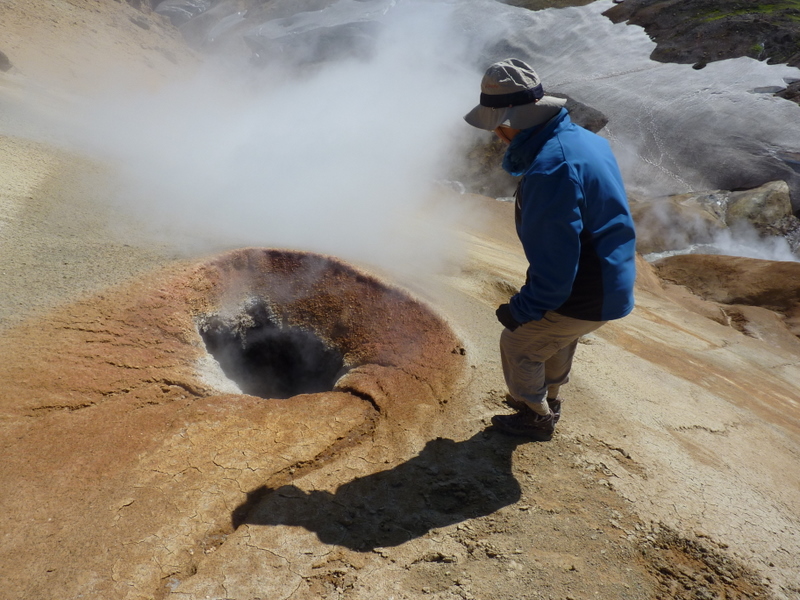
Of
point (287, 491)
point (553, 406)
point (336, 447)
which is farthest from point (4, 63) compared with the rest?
point (553, 406)

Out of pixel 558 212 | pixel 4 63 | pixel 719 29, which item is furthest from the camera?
pixel 719 29

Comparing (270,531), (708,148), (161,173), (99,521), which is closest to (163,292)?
(99,521)

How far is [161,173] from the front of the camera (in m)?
5.96

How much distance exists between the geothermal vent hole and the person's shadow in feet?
5.00

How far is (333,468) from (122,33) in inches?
782

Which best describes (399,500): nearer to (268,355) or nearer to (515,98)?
(515,98)

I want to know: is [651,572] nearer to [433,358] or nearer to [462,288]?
[433,358]

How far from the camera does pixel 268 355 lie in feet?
14.4

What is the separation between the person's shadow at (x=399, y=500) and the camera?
216 cm

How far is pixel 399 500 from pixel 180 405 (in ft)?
4.18

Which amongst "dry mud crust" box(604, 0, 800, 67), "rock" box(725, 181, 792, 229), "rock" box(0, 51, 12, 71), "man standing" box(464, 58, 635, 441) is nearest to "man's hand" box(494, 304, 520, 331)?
"man standing" box(464, 58, 635, 441)

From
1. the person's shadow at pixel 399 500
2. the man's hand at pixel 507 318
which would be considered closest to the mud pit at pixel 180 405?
the person's shadow at pixel 399 500

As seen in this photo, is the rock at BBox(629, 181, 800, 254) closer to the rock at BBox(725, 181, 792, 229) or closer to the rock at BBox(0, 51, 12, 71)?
the rock at BBox(725, 181, 792, 229)

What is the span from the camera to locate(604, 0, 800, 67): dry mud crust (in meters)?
11.3
